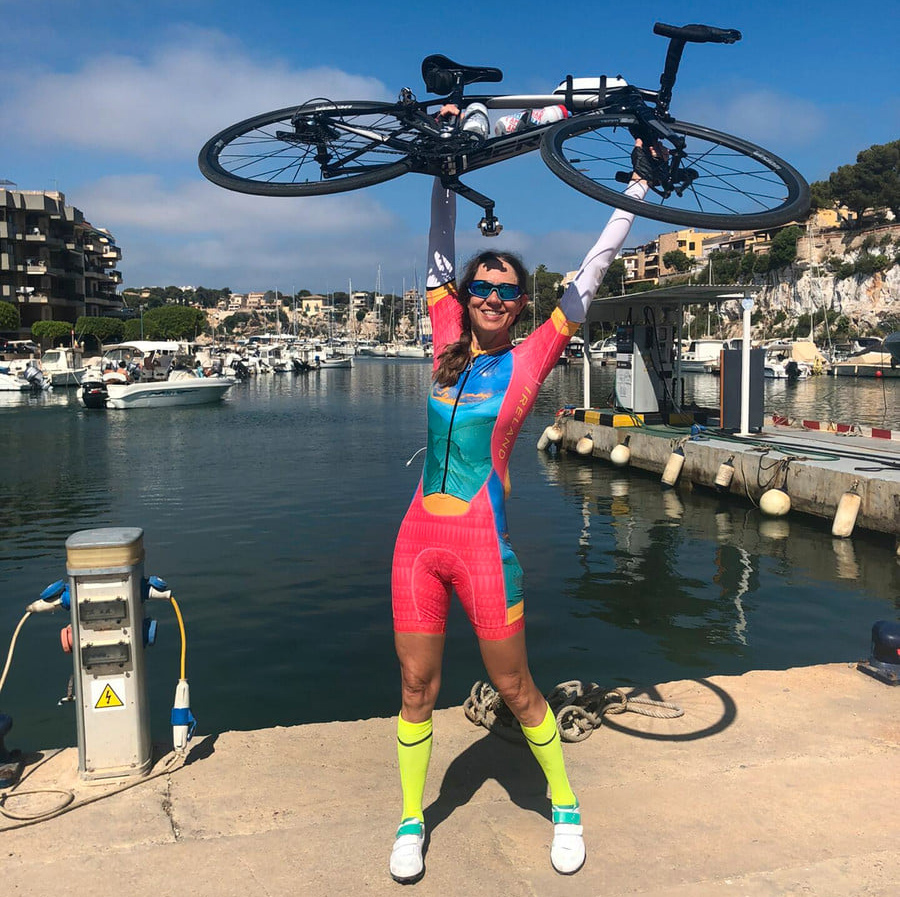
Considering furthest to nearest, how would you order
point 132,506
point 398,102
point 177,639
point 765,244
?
point 765,244 → point 132,506 → point 177,639 → point 398,102

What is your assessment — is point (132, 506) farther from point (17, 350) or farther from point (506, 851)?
point (17, 350)

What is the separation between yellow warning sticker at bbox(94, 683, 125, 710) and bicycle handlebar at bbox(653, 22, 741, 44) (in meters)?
4.30

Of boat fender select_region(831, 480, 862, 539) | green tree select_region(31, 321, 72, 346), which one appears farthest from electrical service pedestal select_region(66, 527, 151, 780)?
green tree select_region(31, 321, 72, 346)

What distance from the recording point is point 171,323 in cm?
10606

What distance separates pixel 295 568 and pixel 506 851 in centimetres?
874

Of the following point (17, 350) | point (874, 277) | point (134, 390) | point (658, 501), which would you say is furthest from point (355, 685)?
point (874, 277)

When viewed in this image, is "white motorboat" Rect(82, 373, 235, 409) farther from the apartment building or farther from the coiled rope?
the apartment building

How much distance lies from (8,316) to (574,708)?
8101 cm

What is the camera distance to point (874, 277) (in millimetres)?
103625

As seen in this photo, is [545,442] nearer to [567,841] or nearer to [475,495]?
[475,495]

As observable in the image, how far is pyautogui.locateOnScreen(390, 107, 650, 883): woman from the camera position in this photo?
312 centimetres

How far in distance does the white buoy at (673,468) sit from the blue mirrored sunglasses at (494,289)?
15074 millimetres

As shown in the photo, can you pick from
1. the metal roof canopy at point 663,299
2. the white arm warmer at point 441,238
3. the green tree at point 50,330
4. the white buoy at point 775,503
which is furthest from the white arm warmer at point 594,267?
the green tree at point 50,330

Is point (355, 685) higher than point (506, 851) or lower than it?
lower
